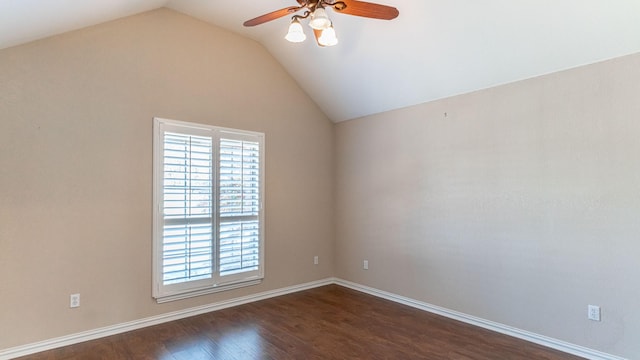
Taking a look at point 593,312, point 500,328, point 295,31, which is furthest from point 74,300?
point 593,312

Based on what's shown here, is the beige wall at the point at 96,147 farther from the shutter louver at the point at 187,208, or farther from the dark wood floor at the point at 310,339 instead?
the dark wood floor at the point at 310,339

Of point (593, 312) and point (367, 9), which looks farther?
point (593, 312)

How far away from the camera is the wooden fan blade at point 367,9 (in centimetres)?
228

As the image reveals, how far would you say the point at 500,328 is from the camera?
11.3 feet

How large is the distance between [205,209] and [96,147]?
4.05 ft

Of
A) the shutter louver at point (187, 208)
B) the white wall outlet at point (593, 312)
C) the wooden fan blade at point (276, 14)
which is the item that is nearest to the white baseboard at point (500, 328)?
the white wall outlet at point (593, 312)

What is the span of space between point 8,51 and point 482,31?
4129 millimetres

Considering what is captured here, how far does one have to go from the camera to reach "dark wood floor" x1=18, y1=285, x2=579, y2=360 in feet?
9.73

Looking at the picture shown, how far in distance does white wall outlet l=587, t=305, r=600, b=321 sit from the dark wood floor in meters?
0.41

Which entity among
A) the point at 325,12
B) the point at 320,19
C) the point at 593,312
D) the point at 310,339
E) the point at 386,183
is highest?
the point at 325,12

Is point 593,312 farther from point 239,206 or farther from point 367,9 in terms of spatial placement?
point 239,206

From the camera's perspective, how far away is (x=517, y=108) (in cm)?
336

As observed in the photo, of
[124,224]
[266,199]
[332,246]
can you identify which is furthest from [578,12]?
[124,224]

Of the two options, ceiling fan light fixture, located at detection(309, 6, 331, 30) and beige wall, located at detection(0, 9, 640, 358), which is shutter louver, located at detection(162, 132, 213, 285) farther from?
ceiling fan light fixture, located at detection(309, 6, 331, 30)
